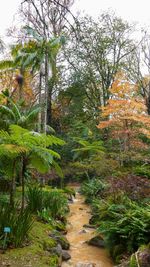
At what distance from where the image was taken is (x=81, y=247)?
19.9 ft

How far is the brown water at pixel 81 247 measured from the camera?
5258 mm

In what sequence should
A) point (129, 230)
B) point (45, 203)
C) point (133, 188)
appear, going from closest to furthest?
point (129, 230)
point (45, 203)
point (133, 188)

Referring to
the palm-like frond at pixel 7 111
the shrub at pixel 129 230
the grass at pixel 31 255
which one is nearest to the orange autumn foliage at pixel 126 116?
the palm-like frond at pixel 7 111

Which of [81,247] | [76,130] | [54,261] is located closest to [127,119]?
[76,130]

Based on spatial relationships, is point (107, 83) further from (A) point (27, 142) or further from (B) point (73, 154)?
(A) point (27, 142)

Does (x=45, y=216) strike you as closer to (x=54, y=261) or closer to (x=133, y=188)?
(x=54, y=261)

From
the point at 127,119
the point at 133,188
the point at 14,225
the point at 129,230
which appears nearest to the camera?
the point at 14,225

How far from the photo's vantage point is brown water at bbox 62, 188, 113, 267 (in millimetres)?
5258

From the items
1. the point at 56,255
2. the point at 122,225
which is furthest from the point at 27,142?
the point at 122,225

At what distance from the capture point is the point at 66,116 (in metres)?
21.7

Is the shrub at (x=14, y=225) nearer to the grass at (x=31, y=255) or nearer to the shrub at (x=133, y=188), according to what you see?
the grass at (x=31, y=255)

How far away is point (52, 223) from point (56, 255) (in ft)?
5.92

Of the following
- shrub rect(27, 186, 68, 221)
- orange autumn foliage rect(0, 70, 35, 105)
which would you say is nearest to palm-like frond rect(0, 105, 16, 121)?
shrub rect(27, 186, 68, 221)

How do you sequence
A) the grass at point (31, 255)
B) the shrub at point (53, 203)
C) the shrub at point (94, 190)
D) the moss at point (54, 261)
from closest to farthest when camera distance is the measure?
the grass at point (31, 255) < the moss at point (54, 261) < the shrub at point (53, 203) < the shrub at point (94, 190)
